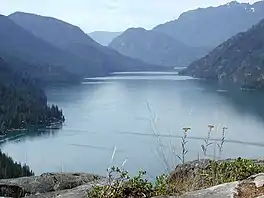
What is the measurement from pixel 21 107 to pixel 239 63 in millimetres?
82617

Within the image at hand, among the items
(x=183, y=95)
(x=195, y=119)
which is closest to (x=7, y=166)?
(x=195, y=119)

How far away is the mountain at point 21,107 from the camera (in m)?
81.2

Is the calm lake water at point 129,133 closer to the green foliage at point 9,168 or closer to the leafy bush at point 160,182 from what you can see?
the green foliage at point 9,168

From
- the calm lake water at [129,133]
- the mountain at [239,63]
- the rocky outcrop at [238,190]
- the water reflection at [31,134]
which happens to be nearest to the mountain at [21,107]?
the water reflection at [31,134]

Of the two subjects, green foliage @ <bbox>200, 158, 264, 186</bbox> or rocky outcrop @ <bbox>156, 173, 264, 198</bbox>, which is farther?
green foliage @ <bbox>200, 158, 264, 186</bbox>

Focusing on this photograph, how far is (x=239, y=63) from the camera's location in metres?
154

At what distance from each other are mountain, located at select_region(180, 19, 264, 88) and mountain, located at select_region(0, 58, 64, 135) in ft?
182

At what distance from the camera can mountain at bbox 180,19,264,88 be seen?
446 feet

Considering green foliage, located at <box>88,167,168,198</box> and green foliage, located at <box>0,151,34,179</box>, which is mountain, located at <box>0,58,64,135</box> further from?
green foliage, located at <box>88,167,168,198</box>

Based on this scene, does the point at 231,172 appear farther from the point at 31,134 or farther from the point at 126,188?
the point at 31,134

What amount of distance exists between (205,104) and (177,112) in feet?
37.6

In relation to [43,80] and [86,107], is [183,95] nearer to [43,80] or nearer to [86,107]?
[86,107]

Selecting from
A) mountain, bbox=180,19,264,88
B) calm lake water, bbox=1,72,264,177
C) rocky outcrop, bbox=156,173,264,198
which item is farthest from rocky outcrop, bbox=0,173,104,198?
mountain, bbox=180,19,264,88

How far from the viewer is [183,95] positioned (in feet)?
316
